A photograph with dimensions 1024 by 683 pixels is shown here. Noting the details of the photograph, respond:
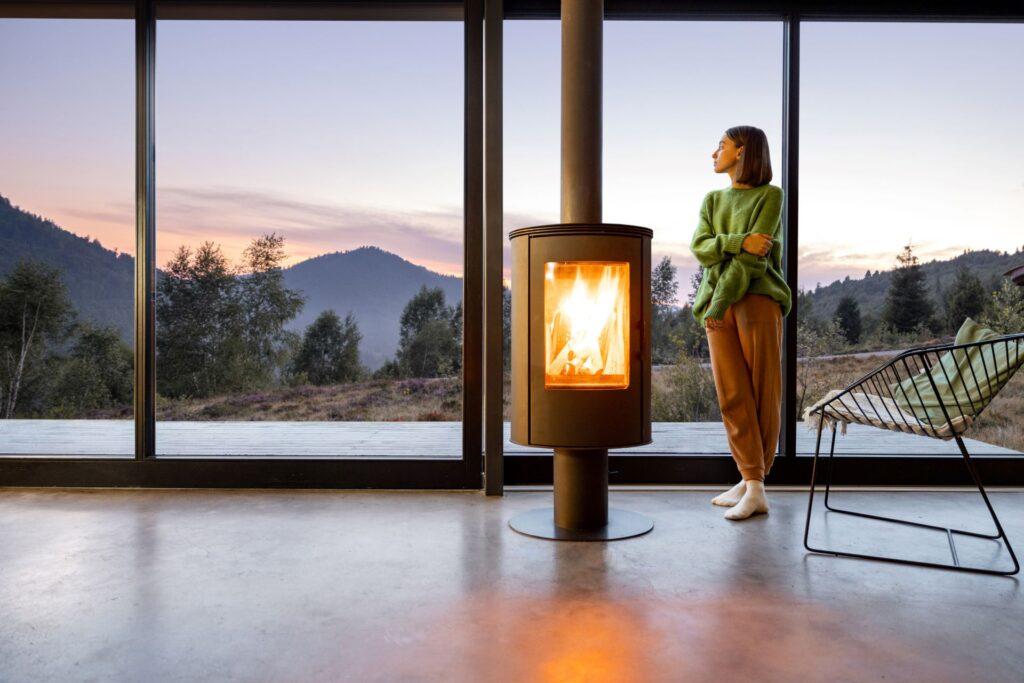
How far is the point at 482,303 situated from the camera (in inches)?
119

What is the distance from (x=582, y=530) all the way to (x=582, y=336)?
2.13 feet

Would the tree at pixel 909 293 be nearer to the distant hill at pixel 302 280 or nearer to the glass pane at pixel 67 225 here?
the distant hill at pixel 302 280

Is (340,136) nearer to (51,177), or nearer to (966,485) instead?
(51,177)

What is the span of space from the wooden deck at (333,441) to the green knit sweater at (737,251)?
78 cm

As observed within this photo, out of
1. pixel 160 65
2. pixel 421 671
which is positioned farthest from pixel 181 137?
pixel 421 671

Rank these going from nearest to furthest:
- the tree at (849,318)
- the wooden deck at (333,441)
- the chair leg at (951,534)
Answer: the chair leg at (951,534), the tree at (849,318), the wooden deck at (333,441)

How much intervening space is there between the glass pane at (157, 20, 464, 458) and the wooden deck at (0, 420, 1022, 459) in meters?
0.05

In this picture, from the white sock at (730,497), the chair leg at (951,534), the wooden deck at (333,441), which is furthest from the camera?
the wooden deck at (333,441)

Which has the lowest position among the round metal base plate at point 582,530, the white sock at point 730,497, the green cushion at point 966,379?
the round metal base plate at point 582,530

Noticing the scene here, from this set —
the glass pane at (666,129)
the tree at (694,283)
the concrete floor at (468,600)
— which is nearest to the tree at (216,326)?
the concrete floor at (468,600)

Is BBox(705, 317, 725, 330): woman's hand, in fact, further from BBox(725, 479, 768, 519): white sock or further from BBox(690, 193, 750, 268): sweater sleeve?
BBox(725, 479, 768, 519): white sock

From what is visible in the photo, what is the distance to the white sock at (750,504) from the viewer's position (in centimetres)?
258

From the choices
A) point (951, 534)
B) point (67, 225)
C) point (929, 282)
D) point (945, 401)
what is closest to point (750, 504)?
point (951, 534)

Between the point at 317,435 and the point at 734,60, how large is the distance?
2.83m
